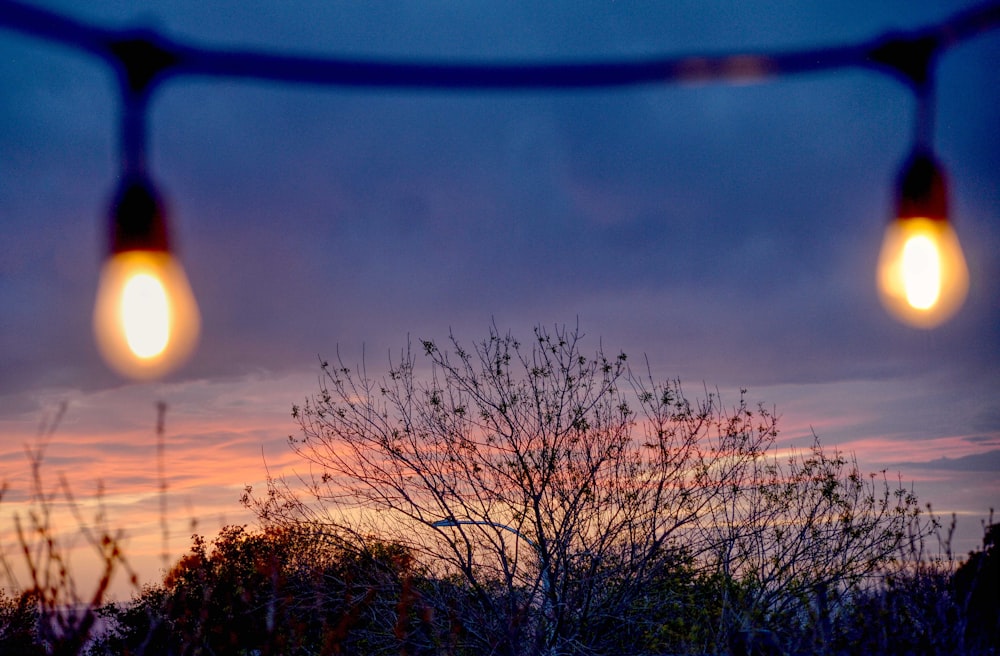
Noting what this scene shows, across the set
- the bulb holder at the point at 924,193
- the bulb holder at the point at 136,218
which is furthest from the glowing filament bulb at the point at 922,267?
the bulb holder at the point at 136,218

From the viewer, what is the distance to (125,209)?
2984mm

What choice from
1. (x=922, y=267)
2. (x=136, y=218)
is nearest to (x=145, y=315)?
(x=136, y=218)

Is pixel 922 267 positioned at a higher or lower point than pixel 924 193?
lower

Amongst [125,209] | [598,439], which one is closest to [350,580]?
[598,439]

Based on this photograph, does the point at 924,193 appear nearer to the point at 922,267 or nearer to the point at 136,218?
the point at 922,267

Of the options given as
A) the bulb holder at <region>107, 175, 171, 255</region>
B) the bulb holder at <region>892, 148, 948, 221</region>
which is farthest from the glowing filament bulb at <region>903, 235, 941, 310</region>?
the bulb holder at <region>107, 175, 171, 255</region>

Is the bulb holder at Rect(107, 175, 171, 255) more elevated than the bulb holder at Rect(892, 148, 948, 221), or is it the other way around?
the bulb holder at Rect(892, 148, 948, 221)

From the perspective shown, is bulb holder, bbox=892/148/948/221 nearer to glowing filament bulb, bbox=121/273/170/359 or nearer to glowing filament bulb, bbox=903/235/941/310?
glowing filament bulb, bbox=903/235/941/310

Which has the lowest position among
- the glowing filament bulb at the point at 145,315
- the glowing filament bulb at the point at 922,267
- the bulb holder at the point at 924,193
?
the glowing filament bulb at the point at 145,315

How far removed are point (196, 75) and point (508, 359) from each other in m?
7.77

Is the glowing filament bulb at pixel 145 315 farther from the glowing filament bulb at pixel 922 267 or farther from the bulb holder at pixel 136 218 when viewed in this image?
the glowing filament bulb at pixel 922 267

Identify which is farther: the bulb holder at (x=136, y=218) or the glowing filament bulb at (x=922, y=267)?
the glowing filament bulb at (x=922, y=267)

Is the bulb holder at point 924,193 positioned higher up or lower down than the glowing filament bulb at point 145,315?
higher up

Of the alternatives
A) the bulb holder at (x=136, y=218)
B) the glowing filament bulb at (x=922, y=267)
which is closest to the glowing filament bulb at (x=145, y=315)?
the bulb holder at (x=136, y=218)
